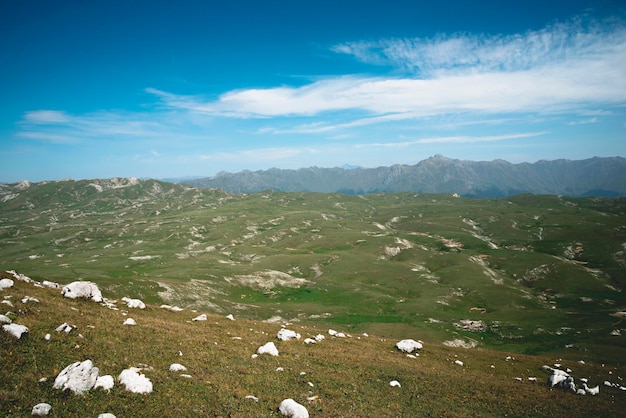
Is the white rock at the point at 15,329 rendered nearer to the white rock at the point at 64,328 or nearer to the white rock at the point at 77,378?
the white rock at the point at 64,328

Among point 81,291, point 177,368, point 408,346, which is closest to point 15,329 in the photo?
point 177,368

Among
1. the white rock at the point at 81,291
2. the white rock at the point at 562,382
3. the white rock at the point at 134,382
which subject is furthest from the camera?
the white rock at the point at 562,382

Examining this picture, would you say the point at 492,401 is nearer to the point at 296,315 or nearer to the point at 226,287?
the point at 296,315

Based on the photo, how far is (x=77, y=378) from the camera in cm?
1947

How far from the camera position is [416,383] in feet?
117

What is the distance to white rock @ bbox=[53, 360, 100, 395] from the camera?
1898cm

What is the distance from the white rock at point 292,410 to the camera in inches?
885

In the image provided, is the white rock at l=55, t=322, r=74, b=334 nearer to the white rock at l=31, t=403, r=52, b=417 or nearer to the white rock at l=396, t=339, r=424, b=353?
the white rock at l=31, t=403, r=52, b=417

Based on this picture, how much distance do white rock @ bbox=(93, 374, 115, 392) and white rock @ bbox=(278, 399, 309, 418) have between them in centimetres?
1146

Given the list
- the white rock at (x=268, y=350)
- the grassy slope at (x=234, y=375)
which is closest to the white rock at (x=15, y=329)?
the grassy slope at (x=234, y=375)

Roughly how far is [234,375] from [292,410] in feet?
24.4

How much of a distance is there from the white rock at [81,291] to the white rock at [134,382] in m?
23.6

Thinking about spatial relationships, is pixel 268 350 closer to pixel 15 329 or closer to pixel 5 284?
pixel 15 329

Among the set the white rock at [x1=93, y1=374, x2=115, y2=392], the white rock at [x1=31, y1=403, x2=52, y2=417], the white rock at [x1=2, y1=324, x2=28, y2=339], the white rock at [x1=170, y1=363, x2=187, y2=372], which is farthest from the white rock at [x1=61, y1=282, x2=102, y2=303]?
the white rock at [x1=31, y1=403, x2=52, y2=417]
